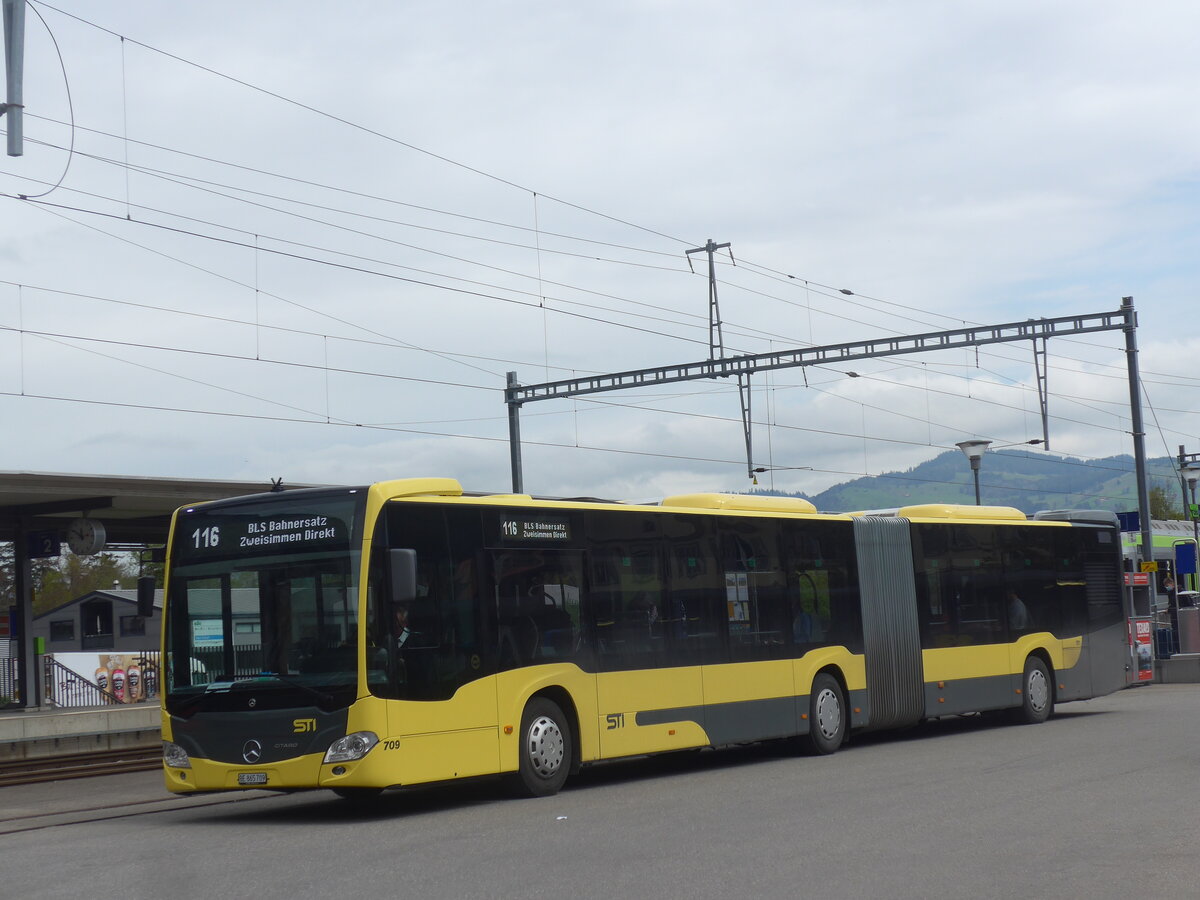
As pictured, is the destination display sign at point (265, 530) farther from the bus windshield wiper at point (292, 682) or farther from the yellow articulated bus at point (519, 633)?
the bus windshield wiper at point (292, 682)

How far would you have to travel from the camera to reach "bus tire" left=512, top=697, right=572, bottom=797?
1353cm

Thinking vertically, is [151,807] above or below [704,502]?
below

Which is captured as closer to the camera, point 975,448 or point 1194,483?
point 975,448

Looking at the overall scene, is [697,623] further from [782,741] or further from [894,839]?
[894,839]

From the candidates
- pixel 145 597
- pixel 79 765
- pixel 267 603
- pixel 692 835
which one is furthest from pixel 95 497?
pixel 692 835

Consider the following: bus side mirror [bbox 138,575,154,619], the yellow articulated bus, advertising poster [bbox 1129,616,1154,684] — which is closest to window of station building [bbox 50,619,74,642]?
advertising poster [bbox 1129,616,1154,684]

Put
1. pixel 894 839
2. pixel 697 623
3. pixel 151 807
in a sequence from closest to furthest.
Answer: pixel 894 839
pixel 151 807
pixel 697 623

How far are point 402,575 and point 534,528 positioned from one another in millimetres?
2279

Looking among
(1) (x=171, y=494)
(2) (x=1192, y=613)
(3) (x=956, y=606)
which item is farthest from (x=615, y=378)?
(2) (x=1192, y=613)

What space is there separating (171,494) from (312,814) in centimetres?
1398

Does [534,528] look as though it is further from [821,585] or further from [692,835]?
[821,585]

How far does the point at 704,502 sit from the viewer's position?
1672 centimetres

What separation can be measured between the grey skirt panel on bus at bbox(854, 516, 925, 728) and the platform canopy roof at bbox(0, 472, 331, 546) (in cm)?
919

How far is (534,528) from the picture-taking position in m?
14.2
